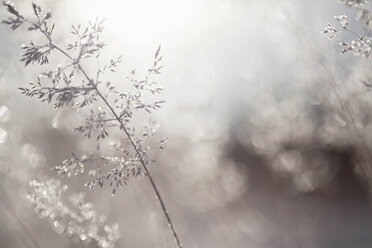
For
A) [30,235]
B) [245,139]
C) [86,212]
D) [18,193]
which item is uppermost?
[245,139]

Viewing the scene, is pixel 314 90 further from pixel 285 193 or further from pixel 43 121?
pixel 285 193

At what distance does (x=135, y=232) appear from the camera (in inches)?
344

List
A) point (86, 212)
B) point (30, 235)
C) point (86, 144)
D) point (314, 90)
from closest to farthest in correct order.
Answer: point (86, 212) → point (30, 235) → point (314, 90) → point (86, 144)

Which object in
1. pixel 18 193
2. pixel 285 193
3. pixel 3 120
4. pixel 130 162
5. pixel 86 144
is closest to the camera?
pixel 130 162

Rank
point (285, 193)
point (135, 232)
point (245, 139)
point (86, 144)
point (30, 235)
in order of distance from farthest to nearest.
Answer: point (285, 193) < point (245, 139) < point (135, 232) < point (86, 144) < point (30, 235)

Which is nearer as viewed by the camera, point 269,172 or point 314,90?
point 314,90

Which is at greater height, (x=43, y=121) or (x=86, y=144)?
(x=43, y=121)

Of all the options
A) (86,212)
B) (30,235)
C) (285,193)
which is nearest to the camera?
(86,212)

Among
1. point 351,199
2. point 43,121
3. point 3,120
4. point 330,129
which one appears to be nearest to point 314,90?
point 330,129

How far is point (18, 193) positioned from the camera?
17.5ft

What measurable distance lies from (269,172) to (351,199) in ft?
9.48

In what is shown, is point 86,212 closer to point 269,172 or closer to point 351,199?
point 269,172

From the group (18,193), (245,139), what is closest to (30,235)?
(18,193)

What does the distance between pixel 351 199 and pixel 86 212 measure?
39.4 ft
